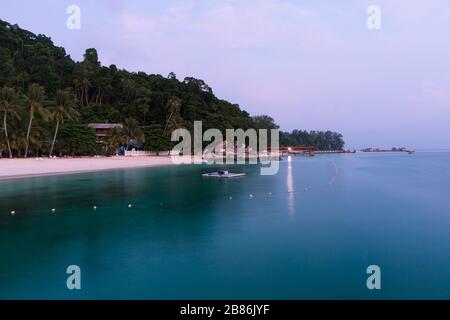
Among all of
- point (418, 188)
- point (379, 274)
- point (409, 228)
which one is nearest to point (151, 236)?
point (379, 274)

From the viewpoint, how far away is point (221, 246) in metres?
12.9

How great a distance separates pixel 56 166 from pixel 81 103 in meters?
42.4

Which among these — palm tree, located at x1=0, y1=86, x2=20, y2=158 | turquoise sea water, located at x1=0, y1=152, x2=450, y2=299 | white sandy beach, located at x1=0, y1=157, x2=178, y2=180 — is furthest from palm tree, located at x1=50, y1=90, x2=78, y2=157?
turquoise sea water, located at x1=0, y1=152, x2=450, y2=299

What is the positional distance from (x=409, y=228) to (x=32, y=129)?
44.1 m

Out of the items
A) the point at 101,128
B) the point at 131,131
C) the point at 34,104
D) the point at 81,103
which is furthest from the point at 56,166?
the point at 81,103

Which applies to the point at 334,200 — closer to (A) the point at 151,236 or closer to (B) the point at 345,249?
(B) the point at 345,249

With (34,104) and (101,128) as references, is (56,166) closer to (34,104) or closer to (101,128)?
(34,104)

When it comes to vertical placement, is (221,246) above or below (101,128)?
below

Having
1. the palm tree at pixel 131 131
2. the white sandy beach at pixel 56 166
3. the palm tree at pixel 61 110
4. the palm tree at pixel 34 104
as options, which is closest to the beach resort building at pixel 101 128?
the palm tree at pixel 131 131

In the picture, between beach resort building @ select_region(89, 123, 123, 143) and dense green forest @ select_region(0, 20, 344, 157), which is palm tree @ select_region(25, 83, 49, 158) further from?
beach resort building @ select_region(89, 123, 123, 143)

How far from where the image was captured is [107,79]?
8450 cm

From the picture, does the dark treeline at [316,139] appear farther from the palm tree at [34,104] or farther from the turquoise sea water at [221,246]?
the turquoise sea water at [221,246]

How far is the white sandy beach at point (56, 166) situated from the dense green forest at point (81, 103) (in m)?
4.43

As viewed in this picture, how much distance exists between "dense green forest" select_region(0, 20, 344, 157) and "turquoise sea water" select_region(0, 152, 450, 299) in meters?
25.7
